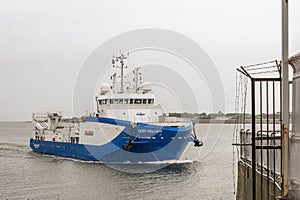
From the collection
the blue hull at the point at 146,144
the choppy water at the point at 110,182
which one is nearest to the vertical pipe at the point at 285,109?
the choppy water at the point at 110,182

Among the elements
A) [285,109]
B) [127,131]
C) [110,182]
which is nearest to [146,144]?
[127,131]

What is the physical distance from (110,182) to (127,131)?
6.11m

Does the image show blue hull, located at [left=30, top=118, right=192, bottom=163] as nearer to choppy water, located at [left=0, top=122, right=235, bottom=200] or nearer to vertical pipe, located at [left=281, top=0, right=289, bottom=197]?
choppy water, located at [left=0, top=122, right=235, bottom=200]

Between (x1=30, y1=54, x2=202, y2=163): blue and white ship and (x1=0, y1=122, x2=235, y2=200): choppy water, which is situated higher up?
(x1=30, y1=54, x2=202, y2=163): blue and white ship

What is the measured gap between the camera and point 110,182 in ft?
77.8

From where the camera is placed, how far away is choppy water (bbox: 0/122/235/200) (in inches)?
803

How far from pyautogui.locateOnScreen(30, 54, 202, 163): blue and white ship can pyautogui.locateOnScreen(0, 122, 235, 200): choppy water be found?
117 cm

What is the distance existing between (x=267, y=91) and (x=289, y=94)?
0.91 feet

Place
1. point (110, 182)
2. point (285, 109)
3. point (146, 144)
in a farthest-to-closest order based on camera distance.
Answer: point (146, 144), point (110, 182), point (285, 109)

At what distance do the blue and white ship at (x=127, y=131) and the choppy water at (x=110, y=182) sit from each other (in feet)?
3.83

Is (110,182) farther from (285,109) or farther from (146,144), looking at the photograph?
(285,109)

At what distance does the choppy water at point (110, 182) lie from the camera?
20.4 meters

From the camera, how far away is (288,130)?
4.75 metres

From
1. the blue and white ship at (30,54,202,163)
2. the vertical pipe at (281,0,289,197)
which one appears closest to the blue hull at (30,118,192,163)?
the blue and white ship at (30,54,202,163)
